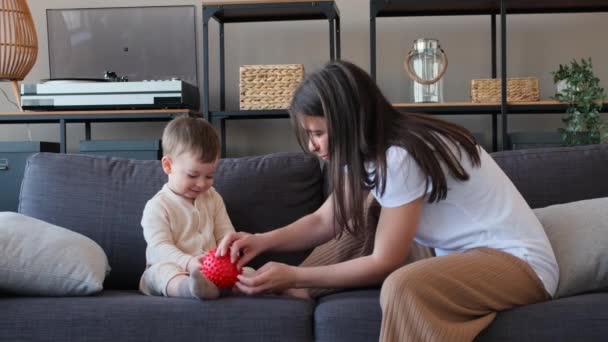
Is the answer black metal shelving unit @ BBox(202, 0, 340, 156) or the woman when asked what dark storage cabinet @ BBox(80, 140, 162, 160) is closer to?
black metal shelving unit @ BBox(202, 0, 340, 156)

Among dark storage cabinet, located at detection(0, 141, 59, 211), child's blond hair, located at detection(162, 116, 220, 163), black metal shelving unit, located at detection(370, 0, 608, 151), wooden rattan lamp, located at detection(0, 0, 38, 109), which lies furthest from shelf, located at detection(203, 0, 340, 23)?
child's blond hair, located at detection(162, 116, 220, 163)

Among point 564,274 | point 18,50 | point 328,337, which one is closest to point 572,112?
point 564,274

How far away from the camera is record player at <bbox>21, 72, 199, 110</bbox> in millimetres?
3756

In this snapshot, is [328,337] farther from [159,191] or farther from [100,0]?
[100,0]

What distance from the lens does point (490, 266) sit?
5.43 feet

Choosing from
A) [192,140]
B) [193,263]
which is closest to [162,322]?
[193,263]

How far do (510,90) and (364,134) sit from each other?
227 cm

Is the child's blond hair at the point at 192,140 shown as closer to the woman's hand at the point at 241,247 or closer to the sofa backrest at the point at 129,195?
the sofa backrest at the point at 129,195

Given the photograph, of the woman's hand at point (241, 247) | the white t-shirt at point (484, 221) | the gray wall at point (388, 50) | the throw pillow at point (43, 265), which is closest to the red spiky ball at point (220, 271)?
the woman's hand at point (241, 247)

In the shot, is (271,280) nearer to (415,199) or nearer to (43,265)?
(415,199)

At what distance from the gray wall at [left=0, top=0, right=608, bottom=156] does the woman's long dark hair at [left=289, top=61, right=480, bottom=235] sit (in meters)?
2.51

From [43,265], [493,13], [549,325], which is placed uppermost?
[493,13]

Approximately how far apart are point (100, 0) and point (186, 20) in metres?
0.50

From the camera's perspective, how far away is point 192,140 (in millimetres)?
2129
